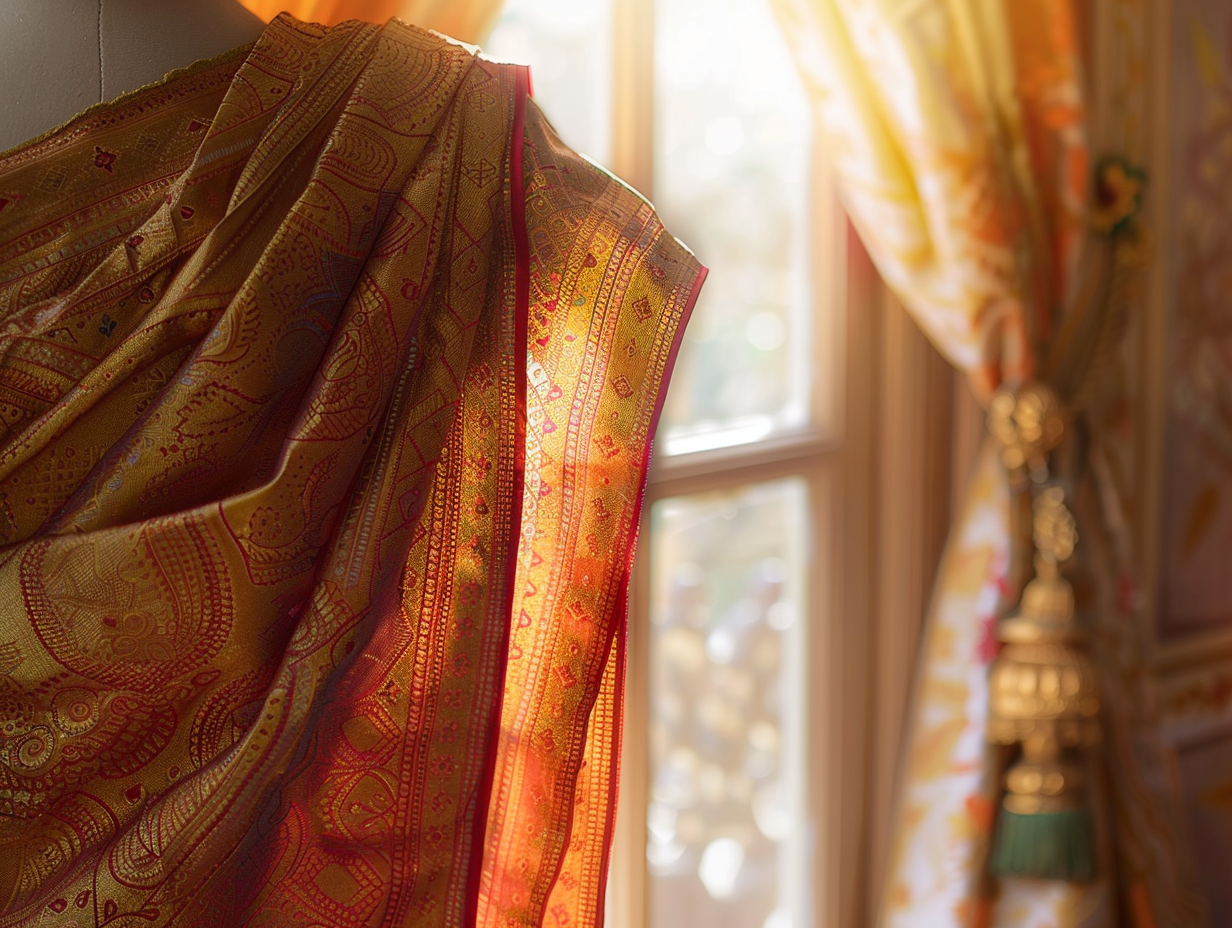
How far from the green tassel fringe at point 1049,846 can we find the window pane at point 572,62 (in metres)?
0.86

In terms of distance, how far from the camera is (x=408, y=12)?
2.79 feet

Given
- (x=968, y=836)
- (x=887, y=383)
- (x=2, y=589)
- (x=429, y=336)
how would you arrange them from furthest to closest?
(x=887, y=383) < (x=968, y=836) < (x=429, y=336) < (x=2, y=589)

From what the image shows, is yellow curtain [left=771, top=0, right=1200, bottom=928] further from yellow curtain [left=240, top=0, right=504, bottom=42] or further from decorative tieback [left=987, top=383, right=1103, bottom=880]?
yellow curtain [left=240, top=0, right=504, bottom=42]

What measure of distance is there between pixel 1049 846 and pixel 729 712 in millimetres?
381

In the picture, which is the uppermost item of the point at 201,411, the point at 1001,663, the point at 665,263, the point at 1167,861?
the point at 665,263

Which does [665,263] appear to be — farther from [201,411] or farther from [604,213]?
[201,411]

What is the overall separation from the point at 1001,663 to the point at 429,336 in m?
0.86

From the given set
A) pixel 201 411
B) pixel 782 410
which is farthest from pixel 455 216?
pixel 782 410

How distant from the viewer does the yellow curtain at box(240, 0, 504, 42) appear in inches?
31.6

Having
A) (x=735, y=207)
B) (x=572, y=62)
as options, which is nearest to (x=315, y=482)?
(x=572, y=62)

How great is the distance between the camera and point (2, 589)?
689 millimetres

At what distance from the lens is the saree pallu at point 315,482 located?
704 millimetres

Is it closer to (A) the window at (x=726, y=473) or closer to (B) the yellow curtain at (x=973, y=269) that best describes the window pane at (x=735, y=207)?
(A) the window at (x=726, y=473)

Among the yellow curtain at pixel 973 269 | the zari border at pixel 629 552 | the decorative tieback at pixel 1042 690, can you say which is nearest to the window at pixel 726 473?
the yellow curtain at pixel 973 269
